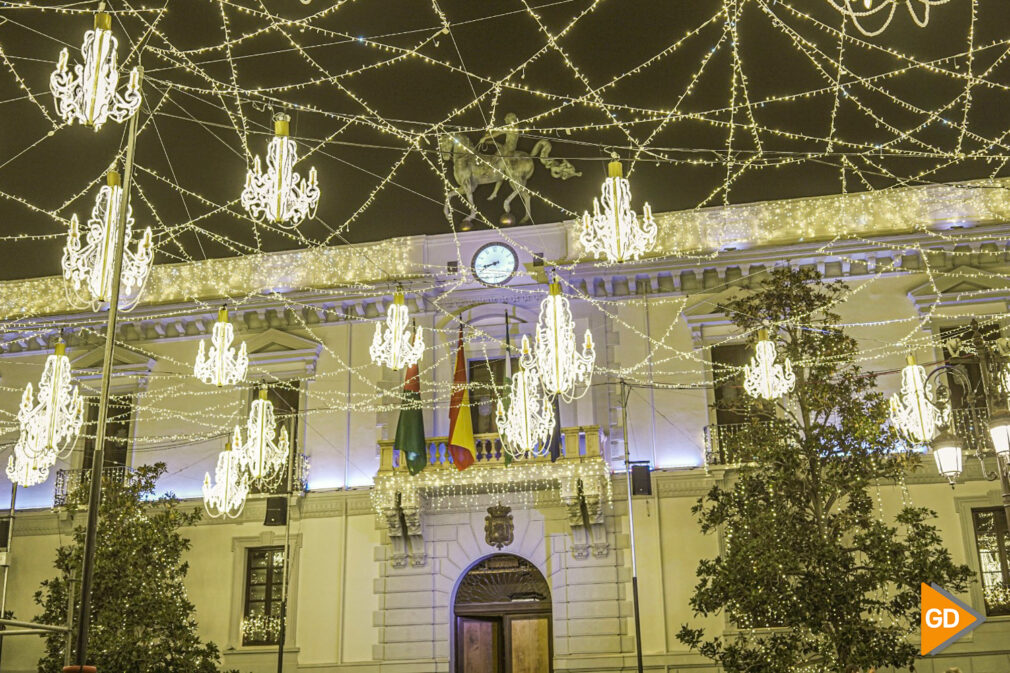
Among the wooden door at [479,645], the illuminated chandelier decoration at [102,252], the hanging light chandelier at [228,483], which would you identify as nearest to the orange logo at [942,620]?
the illuminated chandelier decoration at [102,252]

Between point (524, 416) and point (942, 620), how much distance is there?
7660 mm

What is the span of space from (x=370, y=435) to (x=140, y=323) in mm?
6136

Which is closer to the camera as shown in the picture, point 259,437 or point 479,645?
point 259,437

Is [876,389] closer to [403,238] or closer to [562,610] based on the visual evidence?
[562,610]

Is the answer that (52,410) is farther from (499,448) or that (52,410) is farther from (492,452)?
(499,448)

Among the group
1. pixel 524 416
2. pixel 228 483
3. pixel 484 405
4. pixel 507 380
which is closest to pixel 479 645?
pixel 484 405

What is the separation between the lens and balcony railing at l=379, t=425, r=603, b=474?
65.2ft

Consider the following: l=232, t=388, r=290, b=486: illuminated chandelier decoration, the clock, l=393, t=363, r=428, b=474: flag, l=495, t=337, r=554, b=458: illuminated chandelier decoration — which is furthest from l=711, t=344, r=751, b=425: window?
l=232, t=388, r=290, b=486: illuminated chandelier decoration

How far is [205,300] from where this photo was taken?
922 inches

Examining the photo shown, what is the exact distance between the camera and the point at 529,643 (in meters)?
20.5

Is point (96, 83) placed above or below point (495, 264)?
below

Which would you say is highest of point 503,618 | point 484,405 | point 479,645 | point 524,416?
point 484,405

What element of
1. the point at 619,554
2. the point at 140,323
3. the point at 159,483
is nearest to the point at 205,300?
the point at 140,323

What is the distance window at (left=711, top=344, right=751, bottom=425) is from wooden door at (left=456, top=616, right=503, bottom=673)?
6.02 m
